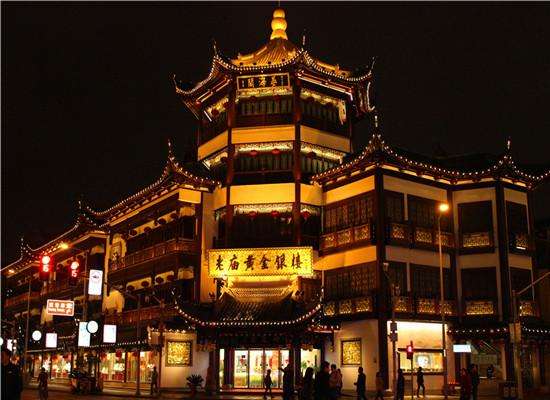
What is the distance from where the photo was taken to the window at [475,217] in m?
40.8

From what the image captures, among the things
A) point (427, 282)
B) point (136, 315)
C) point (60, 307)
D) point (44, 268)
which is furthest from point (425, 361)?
point (60, 307)

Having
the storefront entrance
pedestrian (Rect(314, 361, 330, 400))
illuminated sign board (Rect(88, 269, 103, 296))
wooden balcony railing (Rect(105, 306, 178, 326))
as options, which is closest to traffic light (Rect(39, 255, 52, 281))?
A: wooden balcony railing (Rect(105, 306, 178, 326))

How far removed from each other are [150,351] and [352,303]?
15.1 metres

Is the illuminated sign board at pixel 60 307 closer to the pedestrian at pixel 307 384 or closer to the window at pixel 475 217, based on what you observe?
the window at pixel 475 217

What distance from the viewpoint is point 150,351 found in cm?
4625

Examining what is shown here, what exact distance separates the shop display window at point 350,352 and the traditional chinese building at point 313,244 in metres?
0.09

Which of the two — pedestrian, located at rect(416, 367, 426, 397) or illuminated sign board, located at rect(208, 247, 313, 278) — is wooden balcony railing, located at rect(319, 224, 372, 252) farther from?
pedestrian, located at rect(416, 367, 426, 397)

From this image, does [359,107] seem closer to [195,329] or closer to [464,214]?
[464,214]

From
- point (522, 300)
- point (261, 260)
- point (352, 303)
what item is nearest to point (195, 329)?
point (261, 260)

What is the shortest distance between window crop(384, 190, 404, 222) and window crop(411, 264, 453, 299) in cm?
288

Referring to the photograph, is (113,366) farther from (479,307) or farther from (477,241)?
(477,241)

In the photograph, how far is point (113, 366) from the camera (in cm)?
5297

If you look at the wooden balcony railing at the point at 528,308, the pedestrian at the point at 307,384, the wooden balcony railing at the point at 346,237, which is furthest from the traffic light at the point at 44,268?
the wooden balcony railing at the point at 528,308

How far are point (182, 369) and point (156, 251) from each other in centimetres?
864
